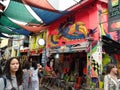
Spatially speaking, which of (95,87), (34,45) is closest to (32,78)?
(95,87)

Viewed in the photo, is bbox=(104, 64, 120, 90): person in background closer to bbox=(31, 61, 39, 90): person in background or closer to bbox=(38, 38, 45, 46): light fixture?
bbox=(31, 61, 39, 90): person in background

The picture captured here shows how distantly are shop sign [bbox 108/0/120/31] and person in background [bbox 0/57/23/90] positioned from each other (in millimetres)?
5298

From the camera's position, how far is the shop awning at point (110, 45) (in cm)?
1065

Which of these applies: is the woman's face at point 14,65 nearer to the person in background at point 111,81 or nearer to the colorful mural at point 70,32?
the person in background at point 111,81

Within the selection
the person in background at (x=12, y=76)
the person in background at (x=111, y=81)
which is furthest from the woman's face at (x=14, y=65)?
the person in background at (x=111, y=81)

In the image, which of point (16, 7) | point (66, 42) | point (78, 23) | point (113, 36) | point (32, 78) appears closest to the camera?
point (32, 78)

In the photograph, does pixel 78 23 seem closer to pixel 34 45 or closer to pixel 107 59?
pixel 107 59

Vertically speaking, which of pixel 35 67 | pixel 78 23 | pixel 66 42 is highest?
pixel 78 23

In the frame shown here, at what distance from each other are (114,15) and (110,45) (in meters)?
2.60

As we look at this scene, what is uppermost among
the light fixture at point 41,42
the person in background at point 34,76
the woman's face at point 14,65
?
the light fixture at point 41,42

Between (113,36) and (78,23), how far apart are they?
206 centimetres

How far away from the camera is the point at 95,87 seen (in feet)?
36.9

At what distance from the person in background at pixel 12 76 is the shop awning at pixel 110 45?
24.6 ft

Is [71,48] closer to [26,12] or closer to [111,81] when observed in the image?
[26,12]
